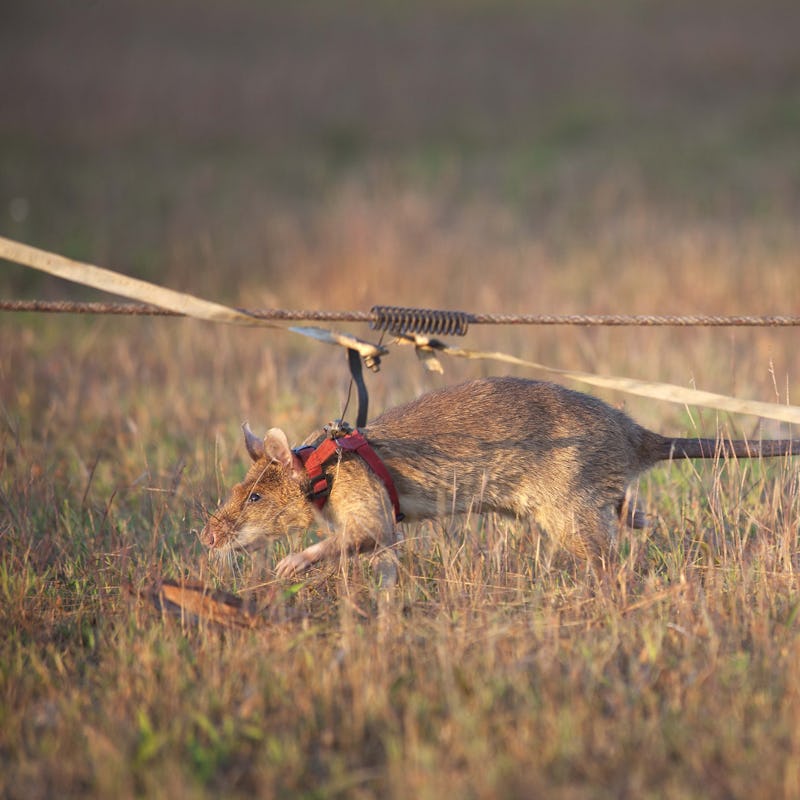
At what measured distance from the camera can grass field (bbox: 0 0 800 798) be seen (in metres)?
2.89

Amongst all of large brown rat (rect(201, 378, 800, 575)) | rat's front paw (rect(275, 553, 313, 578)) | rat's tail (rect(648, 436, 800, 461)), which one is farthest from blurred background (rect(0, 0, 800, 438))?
rat's front paw (rect(275, 553, 313, 578))

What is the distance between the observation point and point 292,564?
3867 millimetres

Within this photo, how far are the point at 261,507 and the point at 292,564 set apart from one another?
0.39m

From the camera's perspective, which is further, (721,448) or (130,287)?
(721,448)

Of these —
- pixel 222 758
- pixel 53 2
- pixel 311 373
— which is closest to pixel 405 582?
pixel 222 758

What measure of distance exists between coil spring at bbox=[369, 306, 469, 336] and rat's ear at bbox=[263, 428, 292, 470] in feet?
1.99

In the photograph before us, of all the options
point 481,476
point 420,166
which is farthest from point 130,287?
point 420,166

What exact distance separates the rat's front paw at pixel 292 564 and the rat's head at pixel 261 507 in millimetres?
332

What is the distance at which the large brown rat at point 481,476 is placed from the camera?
4.11 m

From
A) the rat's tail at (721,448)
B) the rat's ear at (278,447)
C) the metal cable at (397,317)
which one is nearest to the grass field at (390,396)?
the rat's tail at (721,448)

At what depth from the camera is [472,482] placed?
4.20 metres

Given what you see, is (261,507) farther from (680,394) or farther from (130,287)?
(680,394)

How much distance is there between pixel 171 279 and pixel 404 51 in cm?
1322

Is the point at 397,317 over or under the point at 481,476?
over
